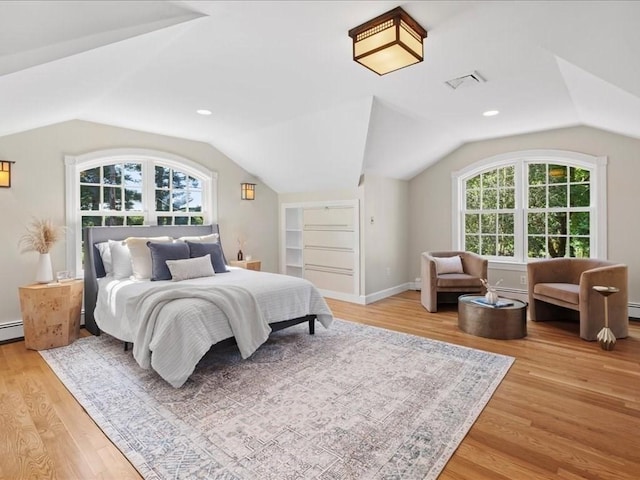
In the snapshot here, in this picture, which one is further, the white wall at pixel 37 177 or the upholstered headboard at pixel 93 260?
the upholstered headboard at pixel 93 260

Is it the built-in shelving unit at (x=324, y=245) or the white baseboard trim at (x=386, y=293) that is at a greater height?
the built-in shelving unit at (x=324, y=245)

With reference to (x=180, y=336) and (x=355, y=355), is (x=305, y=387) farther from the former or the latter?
(x=180, y=336)

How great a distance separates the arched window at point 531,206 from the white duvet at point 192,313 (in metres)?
3.47

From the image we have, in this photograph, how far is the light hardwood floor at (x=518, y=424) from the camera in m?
1.84

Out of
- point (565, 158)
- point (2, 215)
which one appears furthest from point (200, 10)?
point (565, 158)

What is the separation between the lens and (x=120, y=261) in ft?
13.5

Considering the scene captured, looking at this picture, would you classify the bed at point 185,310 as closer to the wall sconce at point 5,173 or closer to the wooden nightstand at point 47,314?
the wooden nightstand at point 47,314

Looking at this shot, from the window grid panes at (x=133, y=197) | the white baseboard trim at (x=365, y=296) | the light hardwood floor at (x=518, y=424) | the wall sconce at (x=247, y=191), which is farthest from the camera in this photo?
the wall sconce at (x=247, y=191)

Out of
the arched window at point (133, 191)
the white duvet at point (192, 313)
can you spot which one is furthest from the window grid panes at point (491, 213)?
the arched window at point (133, 191)

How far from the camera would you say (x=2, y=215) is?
3.78 meters

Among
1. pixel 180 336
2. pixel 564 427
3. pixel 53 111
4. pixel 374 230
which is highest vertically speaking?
pixel 53 111

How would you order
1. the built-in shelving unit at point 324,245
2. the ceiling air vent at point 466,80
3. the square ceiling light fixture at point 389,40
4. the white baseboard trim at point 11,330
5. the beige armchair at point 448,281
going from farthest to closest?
the built-in shelving unit at point 324,245
the beige armchair at point 448,281
the white baseboard trim at point 11,330
the ceiling air vent at point 466,80
the square ceiling light fixture at point 389,40

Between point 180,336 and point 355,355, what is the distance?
1.60 metres

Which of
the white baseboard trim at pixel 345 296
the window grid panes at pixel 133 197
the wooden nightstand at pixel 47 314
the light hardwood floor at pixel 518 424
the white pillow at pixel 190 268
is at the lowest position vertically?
the light hardwood floor at pixel 518 424
